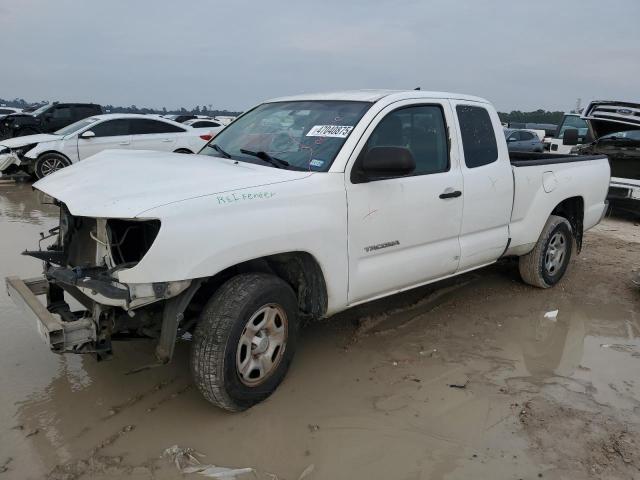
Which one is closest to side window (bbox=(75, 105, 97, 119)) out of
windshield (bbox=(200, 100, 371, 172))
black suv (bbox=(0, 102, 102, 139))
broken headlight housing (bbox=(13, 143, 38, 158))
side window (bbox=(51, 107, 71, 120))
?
black suv (bbox=(0, 102, 102, 139))

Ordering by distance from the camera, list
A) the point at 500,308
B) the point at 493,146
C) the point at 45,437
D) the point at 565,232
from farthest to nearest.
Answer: the point at 565,232, the point at 500,308, the point at 493,146, the point at 45,437

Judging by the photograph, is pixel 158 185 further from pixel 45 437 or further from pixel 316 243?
pixel 45 437

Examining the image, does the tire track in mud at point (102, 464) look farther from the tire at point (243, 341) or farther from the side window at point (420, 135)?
the side window at point (420, 135)

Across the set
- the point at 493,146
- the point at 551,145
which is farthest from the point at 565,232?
the point at 551,145

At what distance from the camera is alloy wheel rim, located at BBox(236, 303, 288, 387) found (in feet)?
10.3

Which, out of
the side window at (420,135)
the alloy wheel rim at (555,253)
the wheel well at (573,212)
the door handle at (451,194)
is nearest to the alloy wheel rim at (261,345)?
the side window at (420,135)

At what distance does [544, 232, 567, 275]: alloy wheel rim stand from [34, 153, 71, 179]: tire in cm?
1020

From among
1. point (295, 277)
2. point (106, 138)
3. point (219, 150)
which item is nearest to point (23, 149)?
point (106, 138)

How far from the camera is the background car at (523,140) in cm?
1761

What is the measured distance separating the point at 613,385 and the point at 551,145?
9.93m

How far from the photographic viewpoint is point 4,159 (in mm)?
11766

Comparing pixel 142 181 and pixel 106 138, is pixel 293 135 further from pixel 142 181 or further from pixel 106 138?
pixel 106 138

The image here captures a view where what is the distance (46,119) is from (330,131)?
1787 centimetres

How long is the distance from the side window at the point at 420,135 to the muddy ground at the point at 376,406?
1423mm
